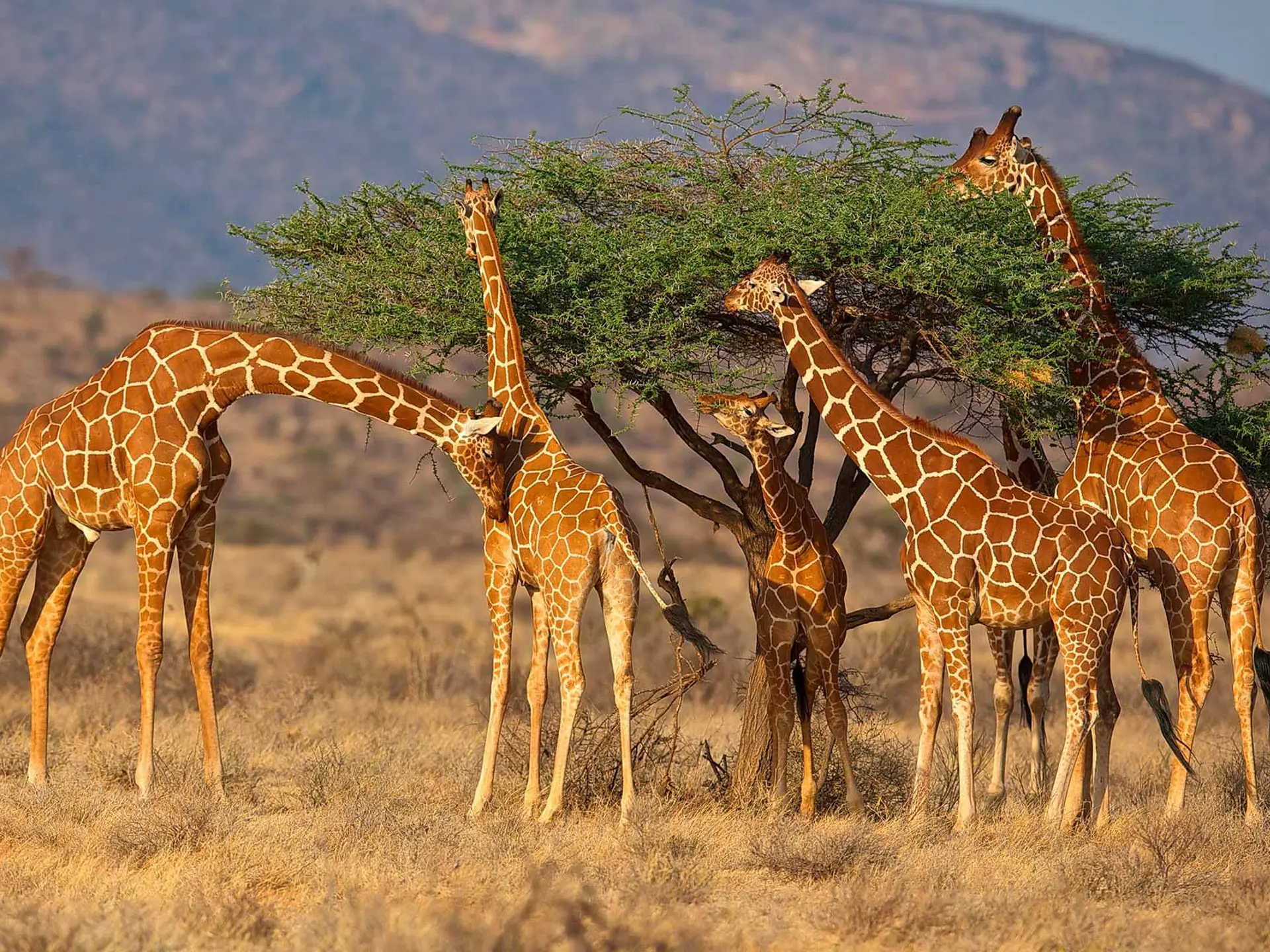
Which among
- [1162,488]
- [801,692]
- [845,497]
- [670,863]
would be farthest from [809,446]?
[670,863]

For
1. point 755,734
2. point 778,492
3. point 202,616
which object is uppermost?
point 778,492

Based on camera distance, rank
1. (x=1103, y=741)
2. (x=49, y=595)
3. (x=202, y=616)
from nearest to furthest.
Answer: (x=1103, y=741) → (x=202, y=616) → (x=49, y=595)

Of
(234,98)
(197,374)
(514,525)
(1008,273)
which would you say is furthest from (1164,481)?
(234,98)

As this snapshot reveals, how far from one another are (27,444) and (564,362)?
3.67 meters

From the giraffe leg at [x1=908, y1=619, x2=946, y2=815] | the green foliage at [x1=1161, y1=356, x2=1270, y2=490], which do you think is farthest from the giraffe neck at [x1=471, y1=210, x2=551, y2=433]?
the green foliage at [x1=1161, y1=356, x2=1270, y2=490]

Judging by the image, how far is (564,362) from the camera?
438 inches

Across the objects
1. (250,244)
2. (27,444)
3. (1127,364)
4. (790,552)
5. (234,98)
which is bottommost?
(790,552)

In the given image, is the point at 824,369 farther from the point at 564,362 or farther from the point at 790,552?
the point at 564,362

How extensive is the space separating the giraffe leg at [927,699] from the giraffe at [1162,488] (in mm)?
1473

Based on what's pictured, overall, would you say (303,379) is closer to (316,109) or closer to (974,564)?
(974,564)

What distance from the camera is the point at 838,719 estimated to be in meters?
9.79

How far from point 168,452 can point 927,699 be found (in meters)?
4.91

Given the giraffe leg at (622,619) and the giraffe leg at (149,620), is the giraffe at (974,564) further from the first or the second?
the giraffe leg at (149,620)

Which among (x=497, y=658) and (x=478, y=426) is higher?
(x=478, y=426)
